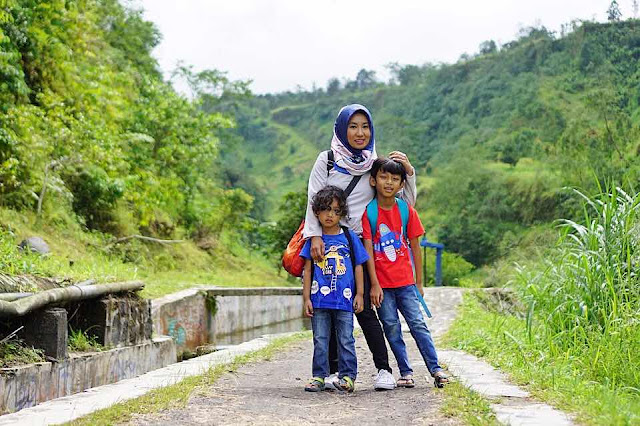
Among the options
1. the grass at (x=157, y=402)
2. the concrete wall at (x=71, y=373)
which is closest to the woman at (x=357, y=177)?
the grass at (x=157, y=402)

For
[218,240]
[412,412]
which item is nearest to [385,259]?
[412,412]

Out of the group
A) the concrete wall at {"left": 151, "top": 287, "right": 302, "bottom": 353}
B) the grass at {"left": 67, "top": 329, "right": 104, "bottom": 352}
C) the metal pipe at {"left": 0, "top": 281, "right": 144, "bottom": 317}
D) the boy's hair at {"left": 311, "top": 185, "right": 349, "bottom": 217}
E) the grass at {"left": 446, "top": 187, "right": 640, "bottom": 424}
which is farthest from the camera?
the concrete wall at {"left": 151, "top": 287, "right": 302, "bottom": 353}

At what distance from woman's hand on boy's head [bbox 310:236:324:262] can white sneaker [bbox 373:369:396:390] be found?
0.93m

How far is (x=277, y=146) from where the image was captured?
80.2 metres

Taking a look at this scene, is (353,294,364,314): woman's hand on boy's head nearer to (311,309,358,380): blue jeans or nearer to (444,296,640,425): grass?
(311,309,358,380): blue jeans

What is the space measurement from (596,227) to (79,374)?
5168 millimetres

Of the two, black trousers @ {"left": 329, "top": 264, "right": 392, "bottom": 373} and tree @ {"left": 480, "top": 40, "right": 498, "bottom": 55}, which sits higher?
tree @ {"left": 480, "top": 40, "right": 498, "bottom": 55}

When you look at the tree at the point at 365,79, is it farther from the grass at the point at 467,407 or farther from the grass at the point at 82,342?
the grass at the point at 467,407

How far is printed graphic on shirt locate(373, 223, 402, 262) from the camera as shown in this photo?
17.6ft

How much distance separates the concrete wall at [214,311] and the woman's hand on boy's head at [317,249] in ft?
21.8

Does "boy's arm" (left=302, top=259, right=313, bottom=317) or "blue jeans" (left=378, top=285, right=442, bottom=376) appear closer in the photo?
"boy's arm" (left=302, top=259, right=313, bottom=317)

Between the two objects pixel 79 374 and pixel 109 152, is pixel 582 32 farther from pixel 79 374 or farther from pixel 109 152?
pixel 79 374

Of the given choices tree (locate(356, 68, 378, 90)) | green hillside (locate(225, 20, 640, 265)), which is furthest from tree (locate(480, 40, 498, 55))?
tree (locate(356, 68, 378, 90))

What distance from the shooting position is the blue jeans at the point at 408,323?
535 centimetres
